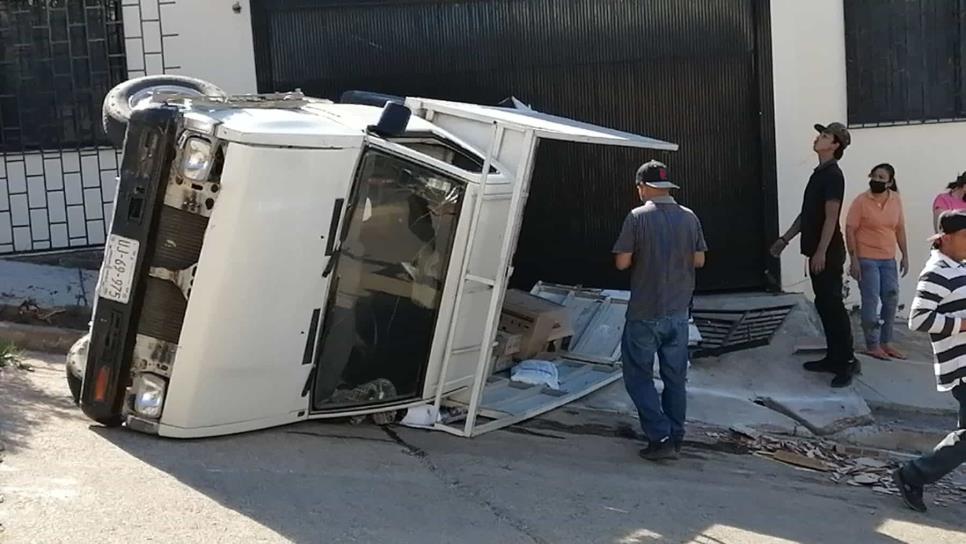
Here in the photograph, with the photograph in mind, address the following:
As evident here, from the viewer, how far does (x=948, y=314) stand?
5629mm

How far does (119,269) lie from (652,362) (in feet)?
9.64

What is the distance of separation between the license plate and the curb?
2.40 metres

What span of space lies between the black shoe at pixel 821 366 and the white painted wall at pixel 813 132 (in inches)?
76.5

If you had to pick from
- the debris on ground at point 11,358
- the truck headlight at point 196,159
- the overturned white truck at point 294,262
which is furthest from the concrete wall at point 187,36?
the truck headlight at point 196,159

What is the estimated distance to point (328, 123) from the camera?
578cm

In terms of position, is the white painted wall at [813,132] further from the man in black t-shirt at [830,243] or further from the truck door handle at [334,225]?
the truck door handle at [334,225]

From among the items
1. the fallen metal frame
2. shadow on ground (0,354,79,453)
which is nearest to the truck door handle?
shadow on ground (0,354,79,453)

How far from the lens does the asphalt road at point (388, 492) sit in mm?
4758

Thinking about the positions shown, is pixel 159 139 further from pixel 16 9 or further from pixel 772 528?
pixel 16 9

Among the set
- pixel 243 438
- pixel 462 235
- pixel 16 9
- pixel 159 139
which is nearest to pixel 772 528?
pixel 462 235

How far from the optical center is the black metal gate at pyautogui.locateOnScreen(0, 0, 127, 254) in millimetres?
9320

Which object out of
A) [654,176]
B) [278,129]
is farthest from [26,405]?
[654,176]

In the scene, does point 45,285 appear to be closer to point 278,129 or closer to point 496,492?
point 278,129

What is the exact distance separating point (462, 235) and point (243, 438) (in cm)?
159
